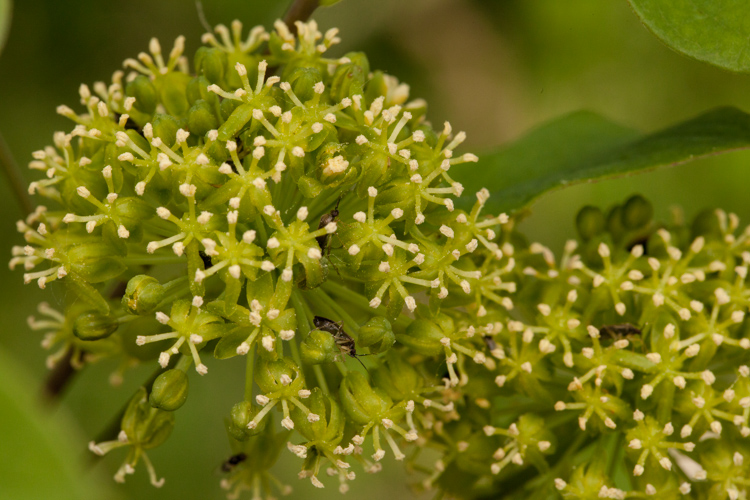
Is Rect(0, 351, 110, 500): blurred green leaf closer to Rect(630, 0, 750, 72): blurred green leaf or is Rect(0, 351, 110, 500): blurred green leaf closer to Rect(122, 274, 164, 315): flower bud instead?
Rect(122, 274, 164, 315): flower bud

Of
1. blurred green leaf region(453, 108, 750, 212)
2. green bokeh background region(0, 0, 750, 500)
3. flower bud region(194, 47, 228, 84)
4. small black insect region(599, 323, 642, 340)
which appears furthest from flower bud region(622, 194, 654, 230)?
flower bud region(194, 47, 228, 84)

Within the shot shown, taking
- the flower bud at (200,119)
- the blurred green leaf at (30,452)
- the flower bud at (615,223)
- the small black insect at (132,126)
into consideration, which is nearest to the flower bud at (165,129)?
the flower bud at (200,119)

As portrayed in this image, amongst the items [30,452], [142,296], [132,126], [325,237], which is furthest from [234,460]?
[30,452]

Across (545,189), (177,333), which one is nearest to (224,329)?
(177,333)

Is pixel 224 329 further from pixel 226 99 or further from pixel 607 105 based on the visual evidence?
pixel 607 105

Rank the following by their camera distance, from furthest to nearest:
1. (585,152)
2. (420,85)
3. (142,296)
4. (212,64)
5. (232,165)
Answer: (420,85), (585,152), (212,64), (232,165), (142,296)

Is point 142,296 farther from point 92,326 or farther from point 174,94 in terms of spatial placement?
point 174,94
